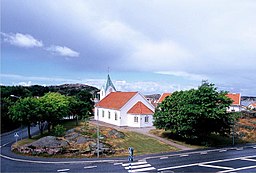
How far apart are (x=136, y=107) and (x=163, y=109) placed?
11.4 metres

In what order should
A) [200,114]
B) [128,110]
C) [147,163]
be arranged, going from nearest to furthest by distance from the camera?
1. [147,163]
2. [200,114]
3. [128,110]

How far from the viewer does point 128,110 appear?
188 feet

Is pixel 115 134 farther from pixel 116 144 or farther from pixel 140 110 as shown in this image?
pixel 140 110

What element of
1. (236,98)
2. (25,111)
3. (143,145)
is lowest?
(143,145)

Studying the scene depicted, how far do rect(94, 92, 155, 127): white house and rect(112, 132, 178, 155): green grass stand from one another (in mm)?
9895

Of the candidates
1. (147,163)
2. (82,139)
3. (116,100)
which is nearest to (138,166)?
(147,163)

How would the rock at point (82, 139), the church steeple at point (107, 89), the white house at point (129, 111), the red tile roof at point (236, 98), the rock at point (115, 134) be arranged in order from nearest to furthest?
the rock at point (82, 139) → the rock at point (115, 134) → the white house at point (129, 111) → the church steeple at point (107, 89) → the red tile roof at point (236, 98)

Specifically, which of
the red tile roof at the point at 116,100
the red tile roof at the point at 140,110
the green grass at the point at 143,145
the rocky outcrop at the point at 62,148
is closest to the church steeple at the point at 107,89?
the red tile roof at the point at 116,100

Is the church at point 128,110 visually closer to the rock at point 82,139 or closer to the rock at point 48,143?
the rock at point 82,139

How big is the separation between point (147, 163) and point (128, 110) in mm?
27308

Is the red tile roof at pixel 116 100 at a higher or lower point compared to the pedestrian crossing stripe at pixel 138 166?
higher

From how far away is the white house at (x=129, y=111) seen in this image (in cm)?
5545

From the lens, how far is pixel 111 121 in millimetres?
60062

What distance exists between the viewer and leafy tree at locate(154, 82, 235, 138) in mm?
39125
